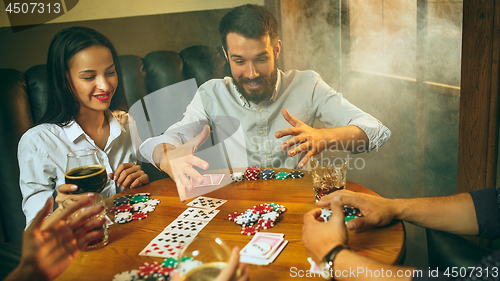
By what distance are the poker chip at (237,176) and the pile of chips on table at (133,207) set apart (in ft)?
1.25

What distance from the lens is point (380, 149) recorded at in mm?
1887

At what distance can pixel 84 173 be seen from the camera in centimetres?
108

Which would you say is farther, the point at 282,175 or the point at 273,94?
the point at 273,94

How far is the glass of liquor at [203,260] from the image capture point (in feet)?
2.05

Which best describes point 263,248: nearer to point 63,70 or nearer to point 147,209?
point 147,209

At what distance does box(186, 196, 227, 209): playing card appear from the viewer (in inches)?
48.1

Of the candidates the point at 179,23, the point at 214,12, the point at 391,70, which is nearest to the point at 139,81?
the point at 179,23

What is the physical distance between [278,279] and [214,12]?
1625mm

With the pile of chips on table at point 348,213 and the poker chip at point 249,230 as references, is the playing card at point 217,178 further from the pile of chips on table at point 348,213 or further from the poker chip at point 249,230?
the pile of chips on table at point 348,213

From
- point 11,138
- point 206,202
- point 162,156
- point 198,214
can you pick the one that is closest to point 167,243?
point 198,214

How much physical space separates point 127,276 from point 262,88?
4.85 ft

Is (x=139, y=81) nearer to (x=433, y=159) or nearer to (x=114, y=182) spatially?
(x=114, y=182)

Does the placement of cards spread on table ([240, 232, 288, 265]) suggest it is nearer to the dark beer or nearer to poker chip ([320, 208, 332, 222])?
poker chip ([320, 208, 332, 222])

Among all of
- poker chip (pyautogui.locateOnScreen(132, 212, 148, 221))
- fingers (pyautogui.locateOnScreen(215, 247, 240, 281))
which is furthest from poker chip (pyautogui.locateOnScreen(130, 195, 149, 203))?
fingers (pyautogui.locateOnScreen(215, 247, 240, 281))
